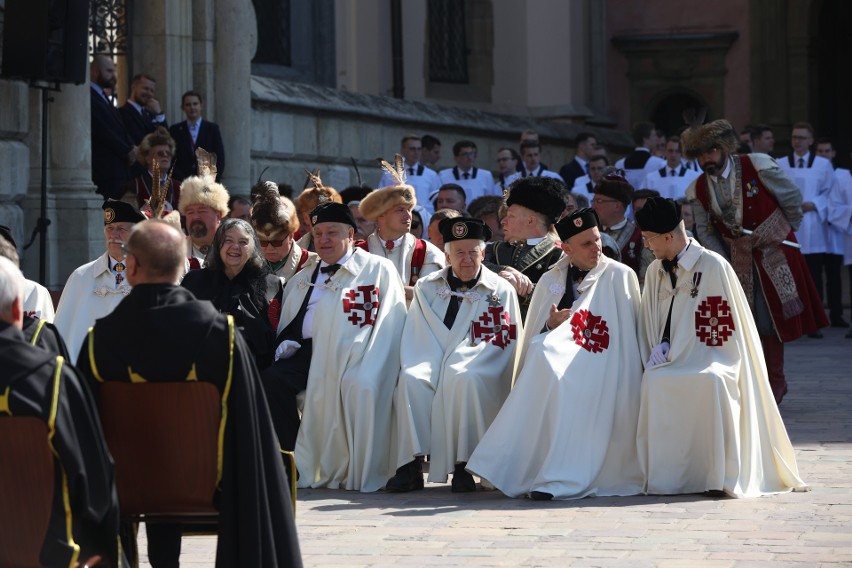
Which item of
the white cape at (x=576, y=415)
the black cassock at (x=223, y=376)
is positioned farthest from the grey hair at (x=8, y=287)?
the white cape at (x=576, y=415)

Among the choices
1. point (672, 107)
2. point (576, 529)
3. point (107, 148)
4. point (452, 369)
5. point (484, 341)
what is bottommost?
point (576, 529)

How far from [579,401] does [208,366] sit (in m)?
3.55

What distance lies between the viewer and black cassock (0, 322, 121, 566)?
17.3 ft

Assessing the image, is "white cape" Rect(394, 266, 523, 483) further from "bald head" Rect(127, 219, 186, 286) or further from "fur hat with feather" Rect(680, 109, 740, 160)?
"bald head" Rect(127, 219, 186, 286)

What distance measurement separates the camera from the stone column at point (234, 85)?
16656 mm

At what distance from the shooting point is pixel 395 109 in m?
21.4

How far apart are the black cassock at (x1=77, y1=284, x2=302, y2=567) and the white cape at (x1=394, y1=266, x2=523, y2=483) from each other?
3430 millimetres

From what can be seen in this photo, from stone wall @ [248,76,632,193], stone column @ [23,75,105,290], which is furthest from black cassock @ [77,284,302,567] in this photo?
stone wall @ [248,76,632,193]

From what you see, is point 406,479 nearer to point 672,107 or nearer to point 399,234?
point 399,234

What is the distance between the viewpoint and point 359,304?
9.67m

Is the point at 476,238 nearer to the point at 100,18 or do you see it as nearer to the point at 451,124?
the point at 100,18

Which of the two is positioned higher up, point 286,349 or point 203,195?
point 203,195

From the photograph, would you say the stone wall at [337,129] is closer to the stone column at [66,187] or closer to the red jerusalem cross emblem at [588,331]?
the stone column at [66,187]

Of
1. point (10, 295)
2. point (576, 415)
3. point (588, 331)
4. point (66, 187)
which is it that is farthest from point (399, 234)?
point (10, 295)
